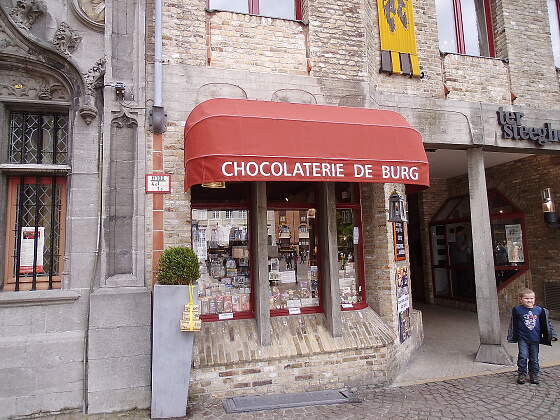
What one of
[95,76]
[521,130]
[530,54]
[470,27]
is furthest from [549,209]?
[95,76]

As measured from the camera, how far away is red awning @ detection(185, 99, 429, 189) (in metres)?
4.65

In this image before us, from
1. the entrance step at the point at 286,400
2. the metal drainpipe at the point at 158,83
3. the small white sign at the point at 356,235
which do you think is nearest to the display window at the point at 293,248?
the small white sign at the point at 356,235

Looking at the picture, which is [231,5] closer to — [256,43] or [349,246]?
[256,43]

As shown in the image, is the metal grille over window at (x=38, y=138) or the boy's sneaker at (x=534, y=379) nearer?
the metal grille over window at (x=38, y=138)

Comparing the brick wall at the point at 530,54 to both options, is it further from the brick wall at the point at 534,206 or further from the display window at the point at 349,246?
the display window at the point at 349,246

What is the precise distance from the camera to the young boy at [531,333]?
18.5ft

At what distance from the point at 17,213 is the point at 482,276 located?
7.38 m

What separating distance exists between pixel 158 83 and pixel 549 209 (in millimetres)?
9289

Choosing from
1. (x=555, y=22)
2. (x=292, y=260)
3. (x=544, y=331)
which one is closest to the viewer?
(x=544, y=331)

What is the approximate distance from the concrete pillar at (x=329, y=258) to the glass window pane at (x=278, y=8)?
2960mm

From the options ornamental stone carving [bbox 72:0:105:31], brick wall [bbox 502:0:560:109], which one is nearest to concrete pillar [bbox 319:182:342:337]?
ornamental stone carving [bbox 72:0:105:31]

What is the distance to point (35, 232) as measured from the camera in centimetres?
533

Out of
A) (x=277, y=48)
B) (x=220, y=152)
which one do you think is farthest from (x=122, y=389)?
(x=277, y=48)

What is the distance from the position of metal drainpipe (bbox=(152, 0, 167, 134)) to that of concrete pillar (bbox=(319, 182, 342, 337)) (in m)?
2.59
